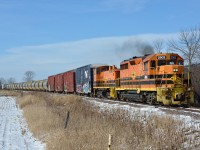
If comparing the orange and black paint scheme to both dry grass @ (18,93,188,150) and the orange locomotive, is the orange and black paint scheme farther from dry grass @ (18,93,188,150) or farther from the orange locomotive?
dry grass @ (18,93,188,150)

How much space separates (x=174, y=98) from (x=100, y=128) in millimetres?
9471

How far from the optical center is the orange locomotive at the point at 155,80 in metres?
19.7

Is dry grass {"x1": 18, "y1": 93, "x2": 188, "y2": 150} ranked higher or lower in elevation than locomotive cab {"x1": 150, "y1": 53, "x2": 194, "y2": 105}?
lower

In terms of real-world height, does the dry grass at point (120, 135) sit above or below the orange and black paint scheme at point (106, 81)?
below

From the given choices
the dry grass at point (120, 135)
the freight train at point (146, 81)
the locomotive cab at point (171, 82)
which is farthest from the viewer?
the freight train at point (146, 81)

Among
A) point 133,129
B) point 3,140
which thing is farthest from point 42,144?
point 133,129

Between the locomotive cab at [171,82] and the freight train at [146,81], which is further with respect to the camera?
the freight train at [146,81]

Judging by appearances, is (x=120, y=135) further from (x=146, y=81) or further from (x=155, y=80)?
(x=146, y=81)

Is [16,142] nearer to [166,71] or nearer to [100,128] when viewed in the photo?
[100,128]

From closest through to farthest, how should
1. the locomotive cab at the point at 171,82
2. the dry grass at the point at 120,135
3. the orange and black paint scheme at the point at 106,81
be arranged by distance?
the dry grass at the point at 120,135, the locomotive cab at the point at 171,82, the orange and black paint scheme at the point at 106,81

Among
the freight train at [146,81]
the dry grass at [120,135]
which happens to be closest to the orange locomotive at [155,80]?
the freight train at [146,81]

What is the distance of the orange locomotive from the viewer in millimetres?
19656

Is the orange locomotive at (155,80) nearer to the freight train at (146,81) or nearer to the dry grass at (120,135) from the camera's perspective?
the freight train at (146,81)

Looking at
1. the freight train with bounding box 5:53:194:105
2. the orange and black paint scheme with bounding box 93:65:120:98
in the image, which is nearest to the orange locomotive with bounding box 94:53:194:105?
the freight train with bounding box 5:53:194:105
